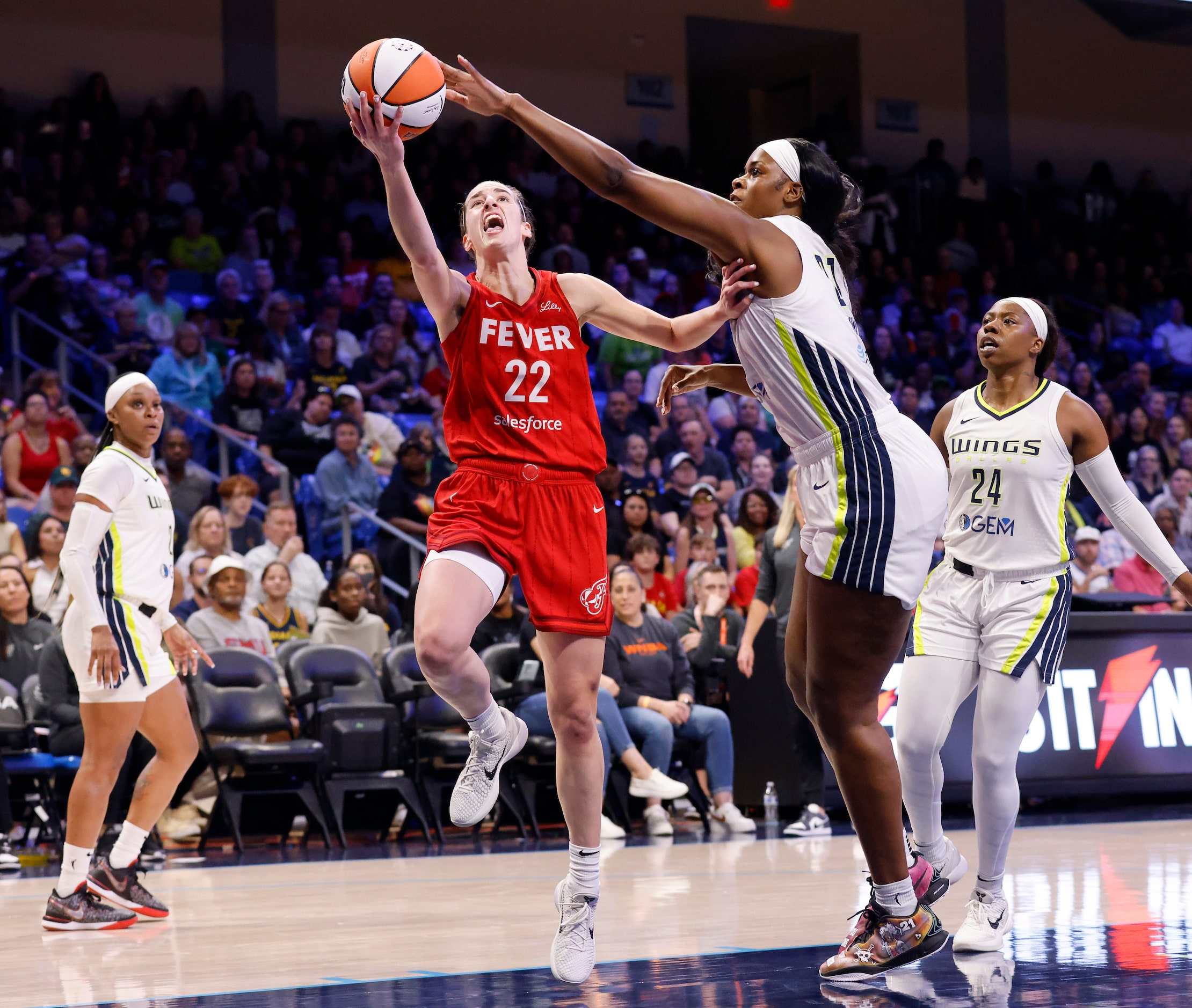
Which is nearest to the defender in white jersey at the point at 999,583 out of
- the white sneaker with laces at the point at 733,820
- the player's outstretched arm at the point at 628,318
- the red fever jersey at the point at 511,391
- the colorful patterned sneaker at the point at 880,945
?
the colorful patterned sneaker at the point at 880,945

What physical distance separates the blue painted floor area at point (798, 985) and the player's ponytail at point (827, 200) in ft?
6.38

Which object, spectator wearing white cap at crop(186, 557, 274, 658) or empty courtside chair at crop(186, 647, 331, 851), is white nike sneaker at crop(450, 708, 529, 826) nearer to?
empty courtside chair at crop(186, 647, 331, 851)

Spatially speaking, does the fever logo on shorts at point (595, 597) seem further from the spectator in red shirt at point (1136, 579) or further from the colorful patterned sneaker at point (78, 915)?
the spectator in red shirt at point (1136, 579)

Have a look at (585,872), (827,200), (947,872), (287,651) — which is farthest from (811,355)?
(287,651)

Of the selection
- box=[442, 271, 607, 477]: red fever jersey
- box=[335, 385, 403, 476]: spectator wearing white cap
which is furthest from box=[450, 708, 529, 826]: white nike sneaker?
box=[335, 385, 403, 476]: spectator wearing white cap

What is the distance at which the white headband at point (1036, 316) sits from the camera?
515 centimetres

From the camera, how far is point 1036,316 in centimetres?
516

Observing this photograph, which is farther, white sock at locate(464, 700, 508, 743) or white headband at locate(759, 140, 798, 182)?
white sock at locate(464, 700, 508, 743)

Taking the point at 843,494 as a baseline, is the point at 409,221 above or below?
above

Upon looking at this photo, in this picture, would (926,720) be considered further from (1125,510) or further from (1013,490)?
(1125,510)

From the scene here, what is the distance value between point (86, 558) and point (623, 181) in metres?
3.16

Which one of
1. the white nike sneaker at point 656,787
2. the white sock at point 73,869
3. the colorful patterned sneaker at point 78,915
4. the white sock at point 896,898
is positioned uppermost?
the white sock at point 896,898

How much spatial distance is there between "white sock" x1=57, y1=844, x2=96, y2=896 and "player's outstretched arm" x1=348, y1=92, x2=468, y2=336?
2.82 metres

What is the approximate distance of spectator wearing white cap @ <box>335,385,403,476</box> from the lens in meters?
12.4
